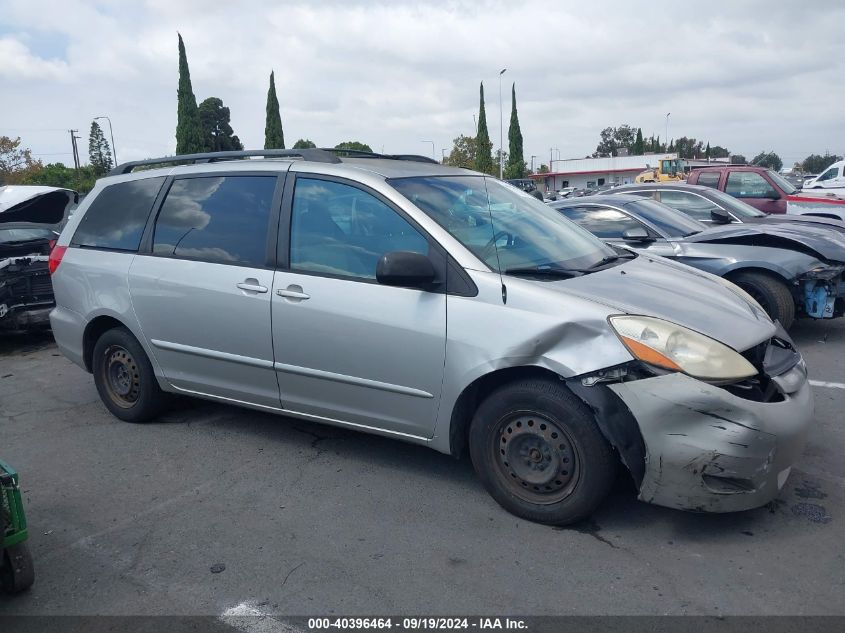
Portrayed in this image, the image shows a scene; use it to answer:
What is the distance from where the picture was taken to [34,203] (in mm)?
8898

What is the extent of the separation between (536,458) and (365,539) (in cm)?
92

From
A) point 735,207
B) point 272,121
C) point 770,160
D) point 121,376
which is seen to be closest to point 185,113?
point 272,121

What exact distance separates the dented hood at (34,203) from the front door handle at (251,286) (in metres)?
A: 5.71

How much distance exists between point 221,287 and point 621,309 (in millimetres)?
2411

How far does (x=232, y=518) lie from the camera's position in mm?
3852

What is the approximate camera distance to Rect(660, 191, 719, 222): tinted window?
33.4ft

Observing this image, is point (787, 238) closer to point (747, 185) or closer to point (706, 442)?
point (706, 442)

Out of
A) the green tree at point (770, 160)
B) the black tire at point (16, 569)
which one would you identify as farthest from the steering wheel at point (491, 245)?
the green tree at point (770, 160)

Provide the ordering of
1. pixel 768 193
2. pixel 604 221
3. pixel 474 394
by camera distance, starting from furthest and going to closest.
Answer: pixel 768 193, pixel 604 221, pixel 474 394

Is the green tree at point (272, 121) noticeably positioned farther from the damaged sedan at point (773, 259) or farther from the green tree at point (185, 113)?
the damaged sedan at point (773, 259)

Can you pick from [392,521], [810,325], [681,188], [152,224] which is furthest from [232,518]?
[681,188]

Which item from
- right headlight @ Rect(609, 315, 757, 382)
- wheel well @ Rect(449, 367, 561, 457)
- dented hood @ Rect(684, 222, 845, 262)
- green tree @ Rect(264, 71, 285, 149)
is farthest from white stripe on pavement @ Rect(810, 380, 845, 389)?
green tree @ Rect(264, 71, 285, 149)

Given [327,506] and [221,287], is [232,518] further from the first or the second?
[221,287]

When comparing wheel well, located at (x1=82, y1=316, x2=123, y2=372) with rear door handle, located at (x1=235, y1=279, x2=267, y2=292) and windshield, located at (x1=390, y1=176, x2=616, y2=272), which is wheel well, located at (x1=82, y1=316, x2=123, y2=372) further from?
windshield, located at (x1=390, y1=176, x2=616, y2=272)
